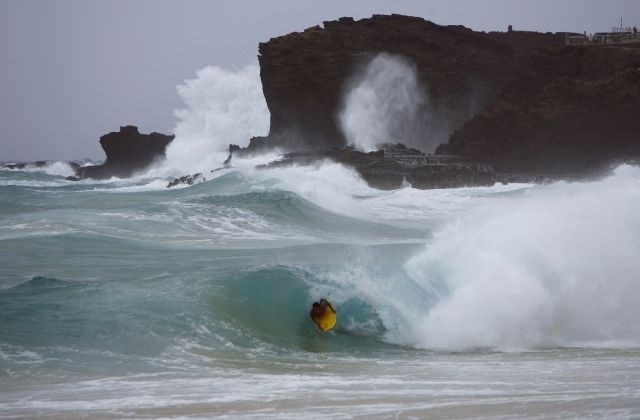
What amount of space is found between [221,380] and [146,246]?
279 inches

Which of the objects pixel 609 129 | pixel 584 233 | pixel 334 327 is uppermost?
pixel 609 129

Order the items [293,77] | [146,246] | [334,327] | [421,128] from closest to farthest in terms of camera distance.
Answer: [334,327], [146,246], [293,77], [421,128]

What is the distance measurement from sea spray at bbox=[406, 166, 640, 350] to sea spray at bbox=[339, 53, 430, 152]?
33313 millimetres

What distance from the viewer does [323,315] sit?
8875 millimetres

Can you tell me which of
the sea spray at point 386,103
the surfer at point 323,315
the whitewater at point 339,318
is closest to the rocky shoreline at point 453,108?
the sea spray at point 386,103

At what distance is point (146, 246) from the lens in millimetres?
13141

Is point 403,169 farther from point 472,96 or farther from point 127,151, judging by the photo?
point 127,151

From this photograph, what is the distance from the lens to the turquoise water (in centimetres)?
575

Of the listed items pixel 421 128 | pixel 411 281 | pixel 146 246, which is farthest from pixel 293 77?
pixel 411 281

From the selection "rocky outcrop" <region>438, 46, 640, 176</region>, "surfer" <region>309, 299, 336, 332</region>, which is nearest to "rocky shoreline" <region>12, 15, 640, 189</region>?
"rocky outcrop" <region>438, 46, 640, 176</region>

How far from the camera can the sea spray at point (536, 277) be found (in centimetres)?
848

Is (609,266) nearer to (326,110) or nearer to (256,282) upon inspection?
(256,282)

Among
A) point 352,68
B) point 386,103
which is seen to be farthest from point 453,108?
point 352,68

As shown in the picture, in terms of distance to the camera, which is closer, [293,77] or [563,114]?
[563,114]
